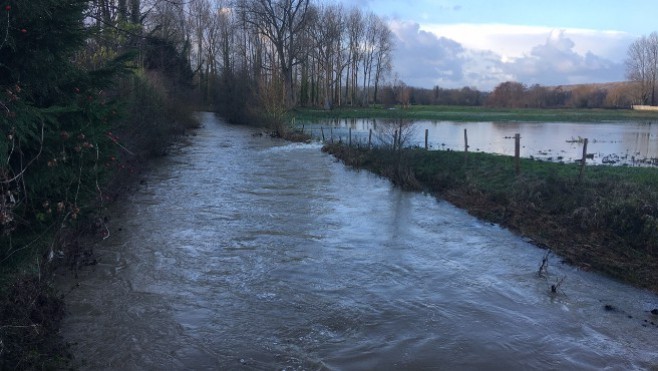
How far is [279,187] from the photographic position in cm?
1805

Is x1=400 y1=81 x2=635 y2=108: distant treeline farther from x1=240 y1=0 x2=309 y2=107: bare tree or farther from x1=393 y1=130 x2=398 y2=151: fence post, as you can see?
x1=393 y1=130 x2=398 y2=151: fence post

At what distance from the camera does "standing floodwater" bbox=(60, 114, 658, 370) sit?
655cm

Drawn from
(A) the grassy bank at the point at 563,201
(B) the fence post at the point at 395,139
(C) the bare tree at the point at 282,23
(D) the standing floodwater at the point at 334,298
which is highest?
(C) the bare tree at the point at 282,23

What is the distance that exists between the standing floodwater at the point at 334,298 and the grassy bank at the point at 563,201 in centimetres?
71

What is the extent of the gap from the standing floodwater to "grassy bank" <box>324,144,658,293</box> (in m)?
0.71

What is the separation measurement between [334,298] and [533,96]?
342ft

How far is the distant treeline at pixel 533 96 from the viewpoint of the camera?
94938mm

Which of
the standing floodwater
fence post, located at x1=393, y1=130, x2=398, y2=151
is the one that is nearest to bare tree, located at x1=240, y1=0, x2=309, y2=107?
fence post, located at x1=393, y1=130, x2=398, y2=151

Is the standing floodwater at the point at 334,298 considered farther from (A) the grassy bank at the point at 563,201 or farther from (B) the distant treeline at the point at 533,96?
(B) the distant treeline at the point at 533,96

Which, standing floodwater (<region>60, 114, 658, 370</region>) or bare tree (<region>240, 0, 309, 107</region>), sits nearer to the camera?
standing floodwater (<region>60, 114, 658, 370</region>)

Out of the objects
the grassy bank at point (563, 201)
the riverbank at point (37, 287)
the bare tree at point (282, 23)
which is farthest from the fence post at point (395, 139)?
the bare tree at point (282, 23)

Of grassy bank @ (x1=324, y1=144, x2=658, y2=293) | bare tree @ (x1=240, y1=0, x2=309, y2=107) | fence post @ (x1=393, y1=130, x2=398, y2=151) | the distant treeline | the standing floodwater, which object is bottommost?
the standing floodwater

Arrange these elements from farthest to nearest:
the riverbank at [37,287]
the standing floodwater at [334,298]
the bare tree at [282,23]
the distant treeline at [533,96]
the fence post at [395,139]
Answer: the distant treeline at [533,96]
the bare tree at [282,23]
the fence post at [395,139]
the standing floodwater at [334,298]
the riverbank at [37,287]

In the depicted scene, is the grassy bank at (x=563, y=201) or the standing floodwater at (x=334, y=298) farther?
the grassy bank at (x=563, y=201)
